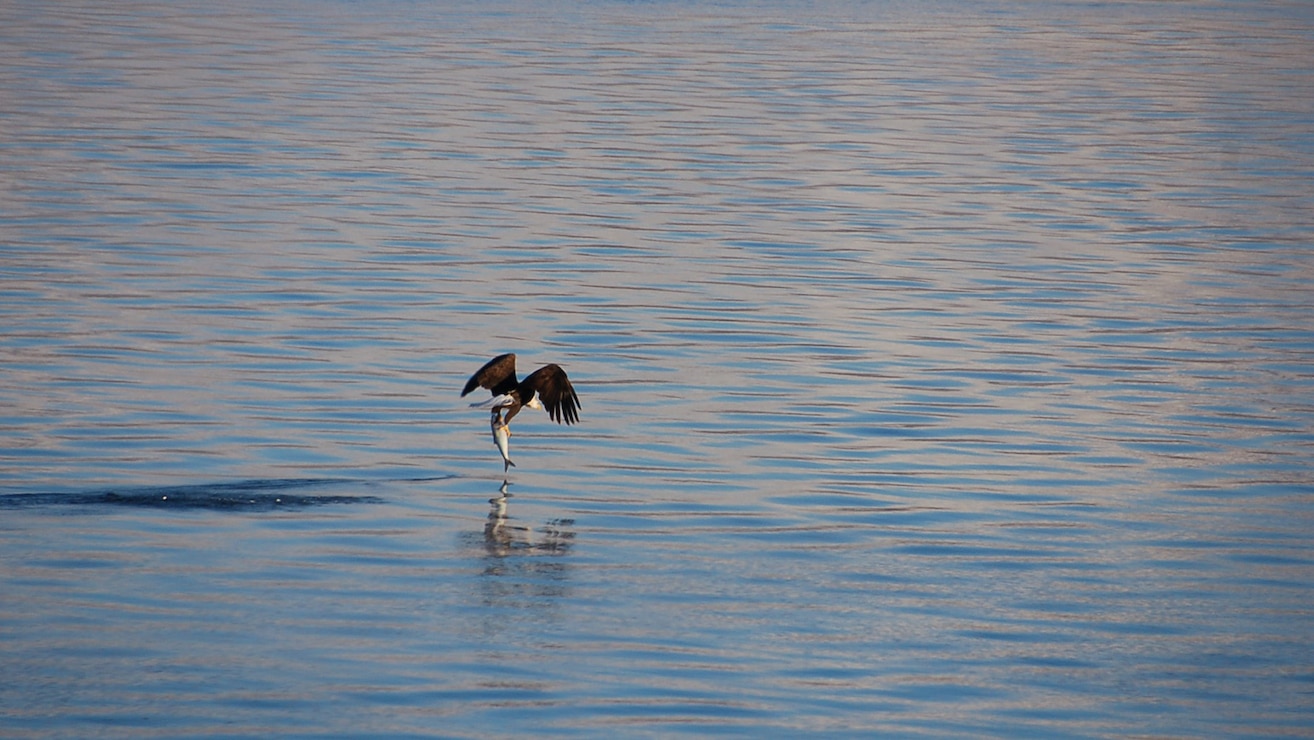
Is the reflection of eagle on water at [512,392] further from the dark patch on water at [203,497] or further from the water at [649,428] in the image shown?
the dark patch on water at [203,497]

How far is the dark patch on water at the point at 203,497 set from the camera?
414 inches

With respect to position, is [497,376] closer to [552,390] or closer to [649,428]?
[552,390]

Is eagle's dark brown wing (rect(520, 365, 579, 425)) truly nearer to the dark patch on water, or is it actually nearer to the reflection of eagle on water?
the reflection of eagle on water

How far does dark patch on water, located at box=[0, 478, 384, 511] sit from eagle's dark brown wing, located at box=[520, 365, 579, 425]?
3.65ft

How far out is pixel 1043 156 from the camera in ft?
91.5

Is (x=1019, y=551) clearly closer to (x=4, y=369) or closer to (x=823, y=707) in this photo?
(x=823, y=707)

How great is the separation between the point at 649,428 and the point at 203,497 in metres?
3.01

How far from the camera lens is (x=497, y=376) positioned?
1127 cm

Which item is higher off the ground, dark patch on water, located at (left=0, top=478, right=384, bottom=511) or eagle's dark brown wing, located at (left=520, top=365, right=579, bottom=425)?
eagle's dark brown wing, located at (left=520, top=365, right=579, bottom=425)

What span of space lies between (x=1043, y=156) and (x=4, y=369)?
17.4 meters

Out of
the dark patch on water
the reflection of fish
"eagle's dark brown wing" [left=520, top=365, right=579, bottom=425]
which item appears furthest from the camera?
"eagle's dark brown wing" [left=520, top=365, right=579, bottom=425]

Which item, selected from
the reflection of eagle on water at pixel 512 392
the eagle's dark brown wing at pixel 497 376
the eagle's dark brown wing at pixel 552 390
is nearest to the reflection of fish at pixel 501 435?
the reflection of eagle on water at pixel 512 392

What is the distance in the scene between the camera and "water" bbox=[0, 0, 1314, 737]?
8289 millimetres

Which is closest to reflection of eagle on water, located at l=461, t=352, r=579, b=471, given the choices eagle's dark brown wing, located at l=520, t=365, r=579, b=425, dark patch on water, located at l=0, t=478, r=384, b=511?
eagle's dark brown wing, located at l=520, t=365, r=579, b=425
